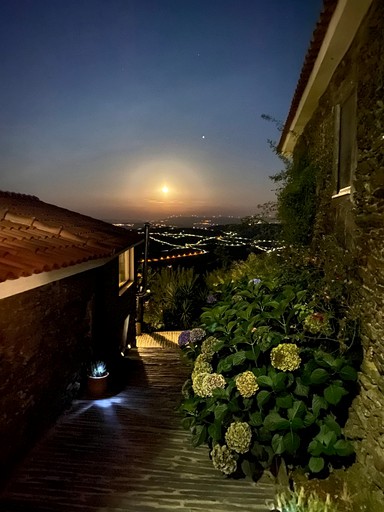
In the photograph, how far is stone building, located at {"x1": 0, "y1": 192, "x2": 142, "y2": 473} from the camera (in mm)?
3082

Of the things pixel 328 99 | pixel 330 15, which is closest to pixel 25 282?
pixel 330 15

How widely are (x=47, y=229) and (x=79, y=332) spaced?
1.53m

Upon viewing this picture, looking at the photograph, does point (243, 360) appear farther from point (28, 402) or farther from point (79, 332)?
point (79, 332)

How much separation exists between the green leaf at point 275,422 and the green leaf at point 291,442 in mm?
76

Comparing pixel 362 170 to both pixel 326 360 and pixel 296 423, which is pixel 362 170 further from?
pixel 296 423

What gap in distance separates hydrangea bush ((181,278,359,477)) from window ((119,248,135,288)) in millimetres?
5178

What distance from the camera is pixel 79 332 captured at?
5.15m

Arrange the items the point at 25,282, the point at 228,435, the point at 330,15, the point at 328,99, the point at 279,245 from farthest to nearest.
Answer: the point at 279,245
the point at 328,99
the point at 228,435
the point at 330,15
the point at 25,282

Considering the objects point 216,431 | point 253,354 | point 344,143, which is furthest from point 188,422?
point 344,143

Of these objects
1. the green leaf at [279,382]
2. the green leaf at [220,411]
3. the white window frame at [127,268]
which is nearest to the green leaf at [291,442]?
the green leaf at [279,382]

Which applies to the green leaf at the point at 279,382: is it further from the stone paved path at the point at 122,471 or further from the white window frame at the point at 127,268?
the white window frame at the point at 127,268

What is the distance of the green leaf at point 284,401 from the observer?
3.27 m

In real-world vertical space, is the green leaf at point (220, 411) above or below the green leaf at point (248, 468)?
above

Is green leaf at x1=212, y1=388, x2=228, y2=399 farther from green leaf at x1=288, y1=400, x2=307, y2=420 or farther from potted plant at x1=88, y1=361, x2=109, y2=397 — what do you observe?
potted plant at x1=88, y1=361, x2=109, y2=397
